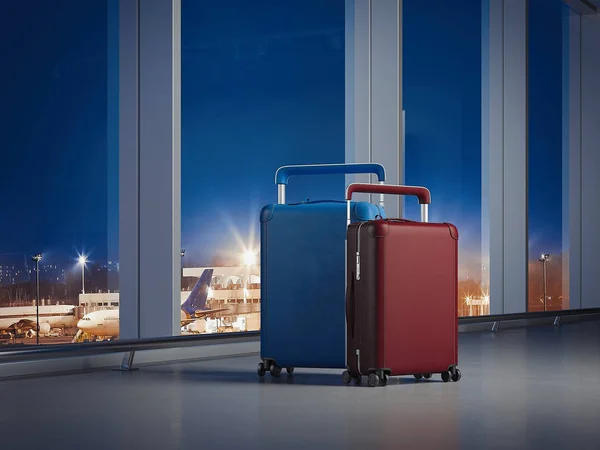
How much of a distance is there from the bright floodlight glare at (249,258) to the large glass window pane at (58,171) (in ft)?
3.69

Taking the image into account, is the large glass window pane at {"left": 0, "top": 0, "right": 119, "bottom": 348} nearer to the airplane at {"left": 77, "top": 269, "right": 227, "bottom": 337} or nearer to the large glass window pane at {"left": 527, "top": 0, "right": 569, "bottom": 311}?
the airplane at {"left": 77, "top": 269, "right": 227, "bottom": 337}

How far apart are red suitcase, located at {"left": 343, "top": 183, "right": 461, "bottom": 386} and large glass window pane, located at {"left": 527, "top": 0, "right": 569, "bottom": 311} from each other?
5534 mm

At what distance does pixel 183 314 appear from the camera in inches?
219

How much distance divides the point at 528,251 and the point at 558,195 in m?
1.71

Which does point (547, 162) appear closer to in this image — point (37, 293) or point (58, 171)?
point (58, 171)

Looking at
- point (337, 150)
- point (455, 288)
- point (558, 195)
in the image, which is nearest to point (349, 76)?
point (337, 150)

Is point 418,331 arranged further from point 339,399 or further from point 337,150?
point 337,150

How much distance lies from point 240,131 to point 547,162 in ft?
18.6

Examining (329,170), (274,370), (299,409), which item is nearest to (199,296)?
(274,370)

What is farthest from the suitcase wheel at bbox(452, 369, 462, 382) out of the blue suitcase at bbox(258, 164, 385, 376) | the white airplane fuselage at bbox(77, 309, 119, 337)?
the white airplane fuselage at bbox(77, 309, 119, 337)

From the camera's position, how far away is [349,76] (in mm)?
7289

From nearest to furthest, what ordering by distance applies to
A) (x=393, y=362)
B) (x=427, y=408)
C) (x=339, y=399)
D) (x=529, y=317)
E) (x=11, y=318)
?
1. (x=427, y=408)
2. (x=339, y=399)
3. (x=393, y=362)
4. (x=11, y=318)
5. (x=529, y=317)

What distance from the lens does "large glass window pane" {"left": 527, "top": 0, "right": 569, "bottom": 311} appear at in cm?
1027

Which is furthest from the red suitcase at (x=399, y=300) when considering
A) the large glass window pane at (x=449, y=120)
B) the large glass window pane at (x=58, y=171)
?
the large glass window pane at (x=449, y=120)
